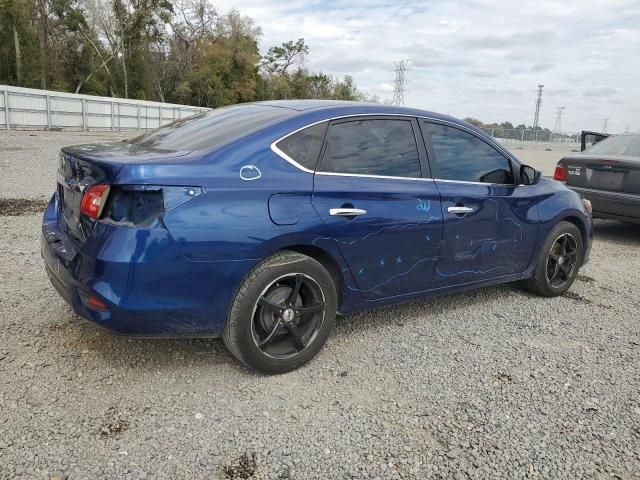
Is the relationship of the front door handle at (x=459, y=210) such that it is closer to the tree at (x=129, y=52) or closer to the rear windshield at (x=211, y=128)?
the rear windshield at (x=211, y=128)

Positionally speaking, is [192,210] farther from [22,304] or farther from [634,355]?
[634,355]

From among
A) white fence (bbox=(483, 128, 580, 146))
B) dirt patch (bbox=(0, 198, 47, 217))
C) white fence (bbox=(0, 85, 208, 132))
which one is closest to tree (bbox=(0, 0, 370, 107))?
white fence (bbox=(0, 85, 208, 132))

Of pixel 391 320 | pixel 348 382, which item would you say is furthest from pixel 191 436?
pixel 391 320

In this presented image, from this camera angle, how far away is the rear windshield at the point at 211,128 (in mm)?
3178

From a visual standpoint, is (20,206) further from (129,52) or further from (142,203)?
(129,52)

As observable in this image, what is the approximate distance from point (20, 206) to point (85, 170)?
196 inches

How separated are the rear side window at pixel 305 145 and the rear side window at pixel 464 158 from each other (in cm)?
95

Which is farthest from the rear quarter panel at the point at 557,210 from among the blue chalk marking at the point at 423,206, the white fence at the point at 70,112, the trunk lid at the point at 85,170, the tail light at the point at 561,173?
the white fence at the point at 70,112

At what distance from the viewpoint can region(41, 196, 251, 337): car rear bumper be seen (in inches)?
103

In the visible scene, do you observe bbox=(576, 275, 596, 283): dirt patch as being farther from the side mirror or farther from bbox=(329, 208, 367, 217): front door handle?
bbox=(329, 208, 367, 217): front door handle

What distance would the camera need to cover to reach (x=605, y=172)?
23.5 ft

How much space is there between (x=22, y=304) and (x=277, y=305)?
208 cm

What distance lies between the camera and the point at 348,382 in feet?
10.3

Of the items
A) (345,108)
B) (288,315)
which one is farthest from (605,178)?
(288,315)
